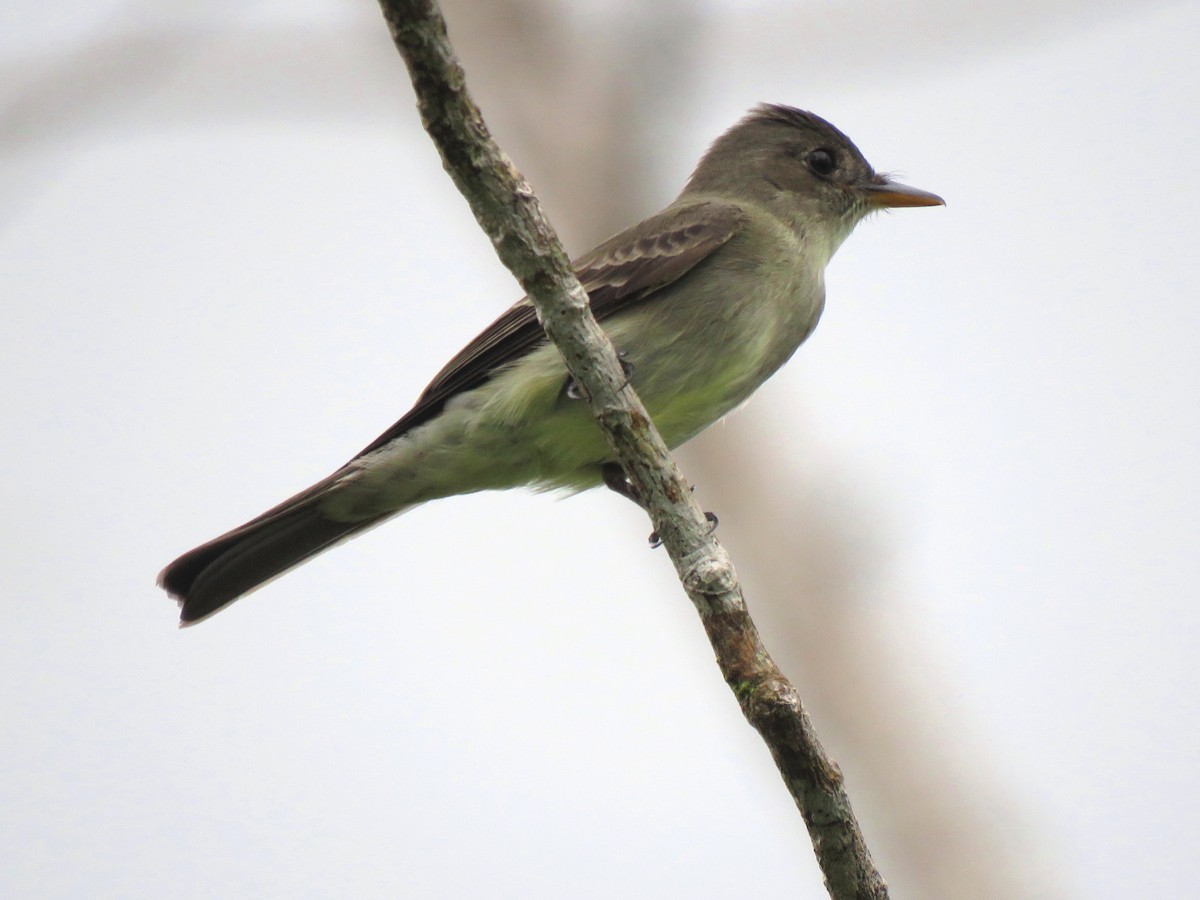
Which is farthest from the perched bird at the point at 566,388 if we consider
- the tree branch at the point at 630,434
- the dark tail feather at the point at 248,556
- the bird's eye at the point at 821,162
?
the tree branch at the point at 630,434

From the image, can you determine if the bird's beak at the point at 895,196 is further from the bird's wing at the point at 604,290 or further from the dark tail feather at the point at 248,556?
the dark tail feather at the point at 248,556

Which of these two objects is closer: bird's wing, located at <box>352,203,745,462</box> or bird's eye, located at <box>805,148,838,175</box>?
bird's wing, located at <box>352,203,745,462</box>

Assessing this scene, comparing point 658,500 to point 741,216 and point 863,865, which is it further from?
point 741,216

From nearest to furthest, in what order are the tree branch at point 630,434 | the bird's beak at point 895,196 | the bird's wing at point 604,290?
the tree branch at point 630,434, the bird's wing at point 604,290, the bird's beak at point 895,196

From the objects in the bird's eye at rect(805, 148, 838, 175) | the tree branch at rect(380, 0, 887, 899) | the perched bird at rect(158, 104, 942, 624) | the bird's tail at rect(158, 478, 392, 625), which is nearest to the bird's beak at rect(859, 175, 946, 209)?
the bird's eye at rect(805, 148, 838, 175)

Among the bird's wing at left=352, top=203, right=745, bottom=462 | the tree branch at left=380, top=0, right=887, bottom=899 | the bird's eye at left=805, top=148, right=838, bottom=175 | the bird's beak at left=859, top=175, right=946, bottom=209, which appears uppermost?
the bird's eye at left=805, top=148, right=838, bottom=175

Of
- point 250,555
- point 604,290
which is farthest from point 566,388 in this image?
point 250,555

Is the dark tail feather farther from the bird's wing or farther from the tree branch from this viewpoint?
the tree branch

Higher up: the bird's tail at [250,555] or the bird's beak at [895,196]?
the bird's beak at [895,196]
